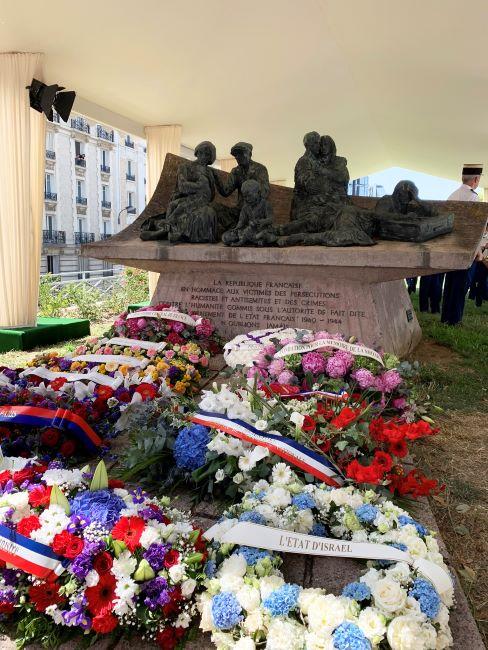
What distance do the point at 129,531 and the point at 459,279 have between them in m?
5.61

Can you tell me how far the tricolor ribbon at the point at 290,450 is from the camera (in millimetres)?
2037

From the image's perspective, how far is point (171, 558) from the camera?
1.54m

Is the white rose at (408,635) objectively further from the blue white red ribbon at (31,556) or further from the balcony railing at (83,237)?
the balcony railing at (83,237)

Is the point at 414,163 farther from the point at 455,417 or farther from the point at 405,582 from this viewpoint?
the point at 405,582

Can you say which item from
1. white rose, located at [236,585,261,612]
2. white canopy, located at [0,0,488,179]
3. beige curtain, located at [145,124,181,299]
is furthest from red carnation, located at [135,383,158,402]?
beige curtain, located at [145,124,181,299]

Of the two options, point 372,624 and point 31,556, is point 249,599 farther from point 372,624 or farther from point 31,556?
point 31,556

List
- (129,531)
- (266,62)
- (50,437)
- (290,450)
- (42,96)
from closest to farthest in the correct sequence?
(129,531), (290,450), (50,437), (42,96), (266,62)

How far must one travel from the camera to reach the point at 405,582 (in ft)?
4.78

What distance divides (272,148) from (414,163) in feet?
17.1

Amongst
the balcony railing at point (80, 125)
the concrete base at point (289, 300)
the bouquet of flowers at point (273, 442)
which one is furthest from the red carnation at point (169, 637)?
the balcony railing at point (80, 125)

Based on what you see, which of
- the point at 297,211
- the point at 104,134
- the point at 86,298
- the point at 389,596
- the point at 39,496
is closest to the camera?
the point at 389,596

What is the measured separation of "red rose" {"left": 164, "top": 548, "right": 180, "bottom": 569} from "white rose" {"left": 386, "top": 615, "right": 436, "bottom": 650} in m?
0.60

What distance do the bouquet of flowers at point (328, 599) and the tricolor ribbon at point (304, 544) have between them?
0.03 m

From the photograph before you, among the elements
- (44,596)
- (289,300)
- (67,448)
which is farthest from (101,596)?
(289,300)
